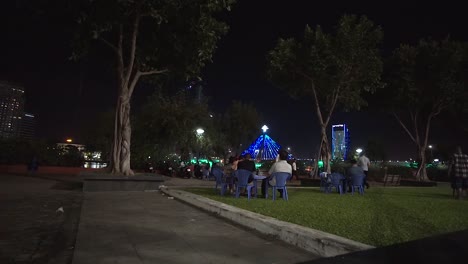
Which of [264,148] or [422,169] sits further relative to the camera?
[264,148]

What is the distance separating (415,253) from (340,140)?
139ft

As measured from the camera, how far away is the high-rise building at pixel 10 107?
237ft

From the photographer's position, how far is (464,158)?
11141 millimetres

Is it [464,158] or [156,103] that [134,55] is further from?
[156,103]

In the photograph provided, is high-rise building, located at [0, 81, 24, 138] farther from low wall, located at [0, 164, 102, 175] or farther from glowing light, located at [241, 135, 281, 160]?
low wall, located at [0, 164, 102, 175]

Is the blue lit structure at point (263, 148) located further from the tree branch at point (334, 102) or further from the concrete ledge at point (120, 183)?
the concrete ledge at point (120, 183)

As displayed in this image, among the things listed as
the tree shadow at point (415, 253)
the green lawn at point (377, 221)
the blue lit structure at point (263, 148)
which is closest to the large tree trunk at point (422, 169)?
the green lawn at point (377, 221)

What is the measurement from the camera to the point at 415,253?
3.68 metres

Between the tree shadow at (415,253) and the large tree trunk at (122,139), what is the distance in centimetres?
1076

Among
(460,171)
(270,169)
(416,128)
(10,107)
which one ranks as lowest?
(270,169)

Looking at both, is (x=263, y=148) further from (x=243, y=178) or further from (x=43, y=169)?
(x=243, y=178)

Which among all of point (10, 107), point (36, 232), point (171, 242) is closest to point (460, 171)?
point (171, 242)

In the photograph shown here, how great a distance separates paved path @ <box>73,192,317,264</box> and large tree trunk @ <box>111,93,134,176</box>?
6.49 metres

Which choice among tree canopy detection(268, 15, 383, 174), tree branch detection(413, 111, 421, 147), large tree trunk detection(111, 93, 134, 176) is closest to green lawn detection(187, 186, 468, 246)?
large tree trunk detection(111, 93, 134, 176)
